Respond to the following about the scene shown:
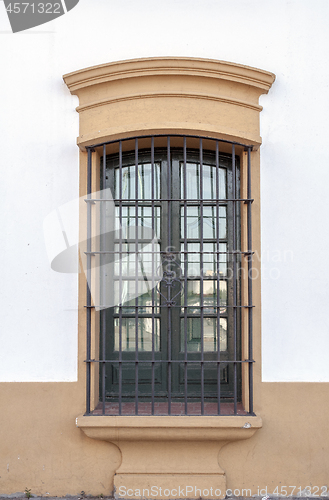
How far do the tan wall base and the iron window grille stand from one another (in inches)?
20.4

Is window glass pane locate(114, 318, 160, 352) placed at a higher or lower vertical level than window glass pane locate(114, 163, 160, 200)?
lower

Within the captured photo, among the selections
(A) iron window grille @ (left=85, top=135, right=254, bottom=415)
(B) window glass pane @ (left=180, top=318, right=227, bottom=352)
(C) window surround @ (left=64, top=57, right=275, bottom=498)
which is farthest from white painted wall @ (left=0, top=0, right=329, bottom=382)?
(B) window glass pane @ (left=180, top=318, right=227, bottom=352)

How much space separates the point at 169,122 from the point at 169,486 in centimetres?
298

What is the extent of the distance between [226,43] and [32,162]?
77.3 inches

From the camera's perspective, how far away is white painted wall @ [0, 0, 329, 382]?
3.28 meters

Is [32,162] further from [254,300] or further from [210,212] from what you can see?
[254,300]

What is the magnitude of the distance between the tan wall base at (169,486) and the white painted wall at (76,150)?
0.95 m

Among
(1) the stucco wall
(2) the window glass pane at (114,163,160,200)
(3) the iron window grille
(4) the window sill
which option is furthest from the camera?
(2) the window glass pane at (114,163,160,200)

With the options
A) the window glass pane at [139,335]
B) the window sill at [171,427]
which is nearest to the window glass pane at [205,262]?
the window glass pane at [139,335]

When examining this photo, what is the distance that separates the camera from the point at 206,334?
350 centimetres

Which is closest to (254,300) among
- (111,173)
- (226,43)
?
(111,173)

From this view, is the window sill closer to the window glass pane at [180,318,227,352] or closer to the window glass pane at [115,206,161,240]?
the window glass pane at [180,318,227,352]

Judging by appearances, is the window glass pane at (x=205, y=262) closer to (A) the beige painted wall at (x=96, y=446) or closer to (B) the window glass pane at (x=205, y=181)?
(B) the window glass pane at (x=205, y=181)

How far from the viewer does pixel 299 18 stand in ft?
11.0
